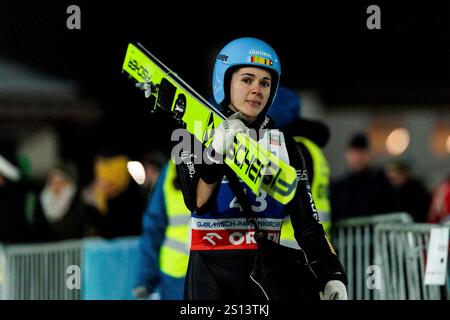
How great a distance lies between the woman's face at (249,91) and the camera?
4434mm

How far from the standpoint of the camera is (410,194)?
35.8 ft

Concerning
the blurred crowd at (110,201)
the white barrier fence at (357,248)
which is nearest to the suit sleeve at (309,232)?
the white barrier fence at (357,248)

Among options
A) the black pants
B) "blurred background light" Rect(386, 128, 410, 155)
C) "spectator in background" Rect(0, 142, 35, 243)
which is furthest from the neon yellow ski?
"blurred background light" Rect(386, 128, 410, 155)

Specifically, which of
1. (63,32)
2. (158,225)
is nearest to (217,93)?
(63,32)

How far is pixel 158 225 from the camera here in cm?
675

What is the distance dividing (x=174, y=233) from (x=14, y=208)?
255 cm

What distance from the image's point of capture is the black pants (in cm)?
440

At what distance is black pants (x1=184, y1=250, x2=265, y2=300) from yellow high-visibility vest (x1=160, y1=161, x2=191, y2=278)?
2.01 meters

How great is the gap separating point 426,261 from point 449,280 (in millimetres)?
288

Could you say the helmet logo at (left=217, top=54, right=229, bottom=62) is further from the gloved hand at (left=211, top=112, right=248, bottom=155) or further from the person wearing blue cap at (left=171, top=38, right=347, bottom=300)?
the gloved hand at (left=211, top=112, right=248, bottom=155)

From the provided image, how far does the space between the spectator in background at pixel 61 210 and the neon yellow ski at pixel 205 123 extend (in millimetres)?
4445

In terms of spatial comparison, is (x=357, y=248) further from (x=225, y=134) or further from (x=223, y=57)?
(x=225, y=134)

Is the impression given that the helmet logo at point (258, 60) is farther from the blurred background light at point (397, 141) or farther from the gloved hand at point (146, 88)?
the blurred background light at point (397, 141)
